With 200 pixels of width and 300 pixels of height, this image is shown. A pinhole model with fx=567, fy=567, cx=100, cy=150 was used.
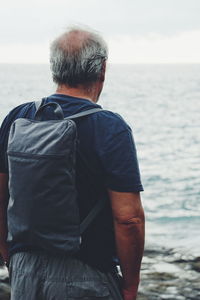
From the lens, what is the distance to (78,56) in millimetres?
2832

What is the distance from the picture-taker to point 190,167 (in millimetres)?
21141

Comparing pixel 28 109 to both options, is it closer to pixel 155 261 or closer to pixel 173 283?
pixel 173 283

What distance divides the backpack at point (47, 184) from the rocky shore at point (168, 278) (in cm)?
355

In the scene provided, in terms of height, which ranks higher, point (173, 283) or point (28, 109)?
point (28, 109)

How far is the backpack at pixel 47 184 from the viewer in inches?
105

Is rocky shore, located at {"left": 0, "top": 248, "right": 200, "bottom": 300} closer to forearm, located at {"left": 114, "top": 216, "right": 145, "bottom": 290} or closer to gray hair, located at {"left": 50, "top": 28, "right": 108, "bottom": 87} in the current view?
forearm, located at {"left": 114, "top": 216, "right": 145, "bottom": 290}

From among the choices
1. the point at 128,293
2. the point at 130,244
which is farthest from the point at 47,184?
the point at 128,293

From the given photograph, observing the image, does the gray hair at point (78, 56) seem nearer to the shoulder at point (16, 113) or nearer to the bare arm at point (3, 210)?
the shoulder at point (16, 113)

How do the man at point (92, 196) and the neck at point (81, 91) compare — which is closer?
the man at point (92, 196)

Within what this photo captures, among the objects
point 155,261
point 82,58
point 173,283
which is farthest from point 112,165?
point 155,261

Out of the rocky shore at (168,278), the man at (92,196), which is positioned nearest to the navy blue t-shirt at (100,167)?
the man at (92,196)

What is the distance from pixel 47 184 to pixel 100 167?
0.28m

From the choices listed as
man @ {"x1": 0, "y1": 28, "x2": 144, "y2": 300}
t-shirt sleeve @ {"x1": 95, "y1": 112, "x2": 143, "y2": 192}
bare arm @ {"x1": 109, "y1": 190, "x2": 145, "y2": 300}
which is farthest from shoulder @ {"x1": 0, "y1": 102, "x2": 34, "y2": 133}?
bare arm @ {"x1": 109, "y1": 190, "x2": 145, "y2": 300}

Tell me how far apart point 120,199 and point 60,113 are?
20.2 inches
